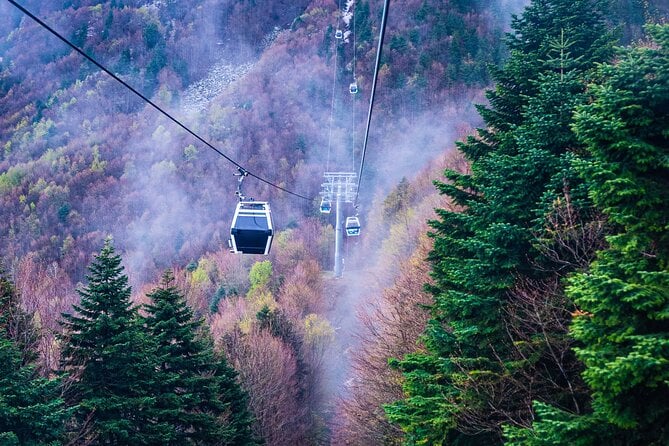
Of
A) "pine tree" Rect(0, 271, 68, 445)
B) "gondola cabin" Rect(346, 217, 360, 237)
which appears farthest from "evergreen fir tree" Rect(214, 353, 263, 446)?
"gondola cabin" Rect(346, 217, 360, 237)

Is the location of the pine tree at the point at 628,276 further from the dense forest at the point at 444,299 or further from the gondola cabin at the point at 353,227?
the gondola cabin at the point at 353,227

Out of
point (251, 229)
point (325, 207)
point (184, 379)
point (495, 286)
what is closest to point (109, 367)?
point (184, 379)

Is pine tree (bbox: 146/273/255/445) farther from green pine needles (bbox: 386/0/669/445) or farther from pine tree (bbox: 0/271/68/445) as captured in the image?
green pine needles (bbox: 386/0/669/445)

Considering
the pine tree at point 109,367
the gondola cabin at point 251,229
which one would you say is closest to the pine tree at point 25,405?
the pine tree at point 109,367

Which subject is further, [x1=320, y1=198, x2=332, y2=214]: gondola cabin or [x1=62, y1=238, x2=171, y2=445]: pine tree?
[x1=320, y1=198, x2=332, y2=214]: gondola cabin

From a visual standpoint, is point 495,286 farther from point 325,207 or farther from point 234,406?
point 325,207

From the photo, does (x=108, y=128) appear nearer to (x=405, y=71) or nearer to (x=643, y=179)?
(x=405, y=71)

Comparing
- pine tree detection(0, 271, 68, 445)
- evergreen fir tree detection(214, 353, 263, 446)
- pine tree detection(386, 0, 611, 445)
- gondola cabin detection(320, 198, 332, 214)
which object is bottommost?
evergreen fir tree detection(214, 353, 263, 446)
